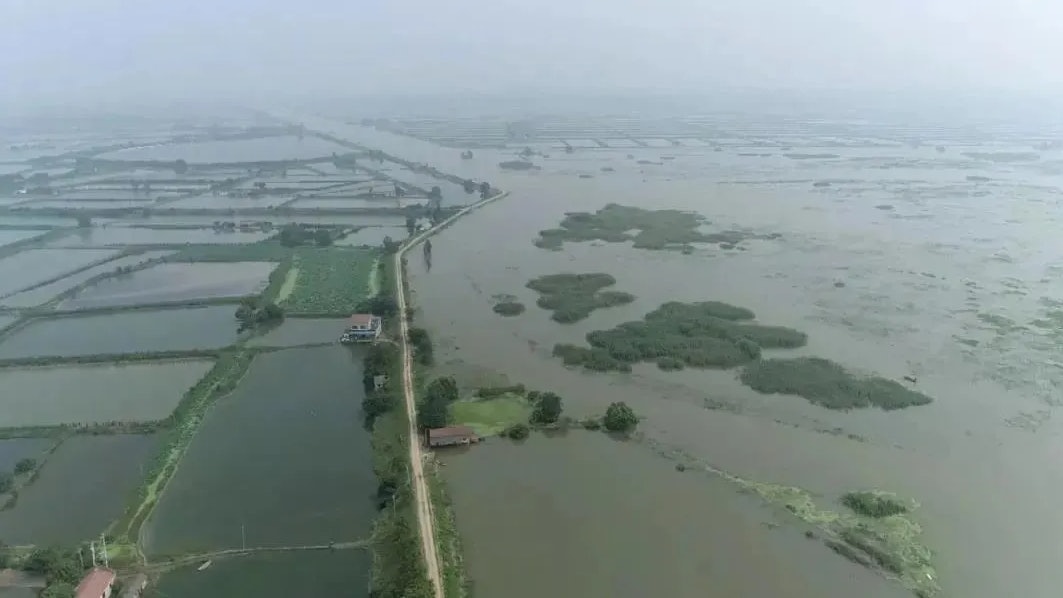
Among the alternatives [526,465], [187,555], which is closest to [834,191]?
[526,465]

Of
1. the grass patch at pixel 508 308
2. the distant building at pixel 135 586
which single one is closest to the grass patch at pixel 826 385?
the grass patch at pixel 508 308

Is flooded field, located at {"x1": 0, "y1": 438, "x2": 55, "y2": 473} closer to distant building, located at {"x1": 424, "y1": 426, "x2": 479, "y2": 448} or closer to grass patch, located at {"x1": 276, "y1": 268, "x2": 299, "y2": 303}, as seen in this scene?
distant building, located at {"x1": 424, "y1": 426, "x2": 479, "y2": 448}

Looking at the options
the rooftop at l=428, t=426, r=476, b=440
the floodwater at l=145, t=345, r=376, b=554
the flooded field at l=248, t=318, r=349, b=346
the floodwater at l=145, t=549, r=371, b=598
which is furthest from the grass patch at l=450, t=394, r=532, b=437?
the flooded field at l=248, t=318, r=349, b=346

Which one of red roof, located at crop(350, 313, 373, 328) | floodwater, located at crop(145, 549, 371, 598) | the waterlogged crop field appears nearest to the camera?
floodwater, located at crop(145, 549, 371, 598)

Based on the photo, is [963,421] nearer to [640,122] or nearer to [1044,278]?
[1044,278]

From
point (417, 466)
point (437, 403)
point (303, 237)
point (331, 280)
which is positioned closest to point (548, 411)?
point (437, 403)

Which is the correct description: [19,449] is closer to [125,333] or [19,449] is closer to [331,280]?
[125,333]
